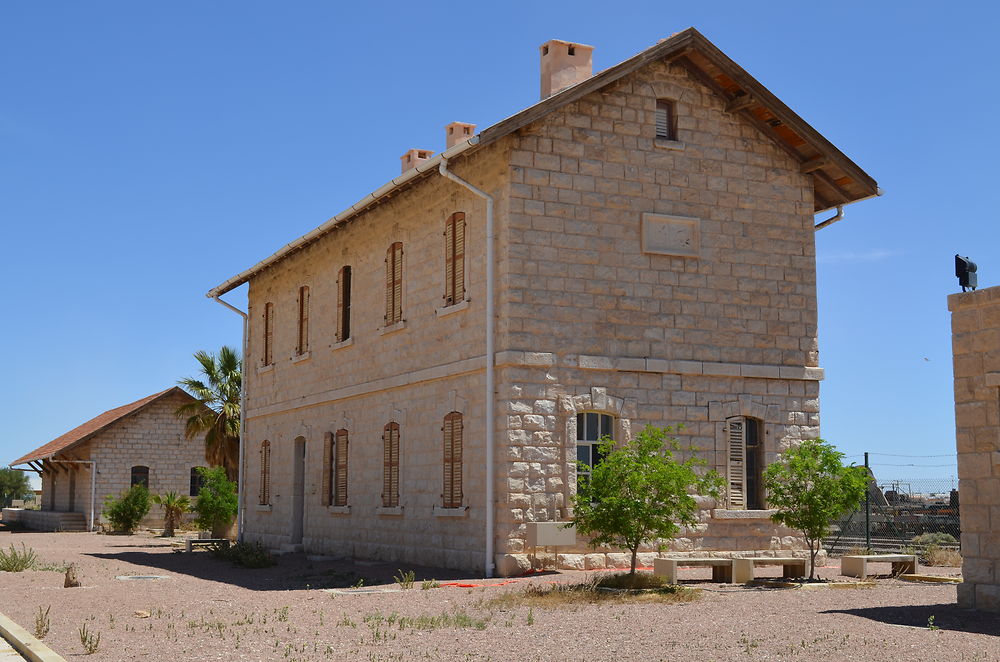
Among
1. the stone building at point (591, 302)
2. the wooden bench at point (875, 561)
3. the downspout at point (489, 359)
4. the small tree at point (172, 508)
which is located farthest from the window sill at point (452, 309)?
the small tree at point (172, 508)

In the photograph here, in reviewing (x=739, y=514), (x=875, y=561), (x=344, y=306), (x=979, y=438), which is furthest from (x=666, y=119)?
(x=979, y=438)

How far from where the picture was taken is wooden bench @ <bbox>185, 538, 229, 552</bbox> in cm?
2203

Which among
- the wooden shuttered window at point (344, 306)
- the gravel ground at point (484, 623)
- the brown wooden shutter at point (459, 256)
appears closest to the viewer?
the gravel ground at point (484, 623)

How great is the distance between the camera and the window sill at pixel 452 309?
1659 cm

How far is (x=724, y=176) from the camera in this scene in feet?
57.4

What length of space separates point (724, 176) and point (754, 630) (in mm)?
9131

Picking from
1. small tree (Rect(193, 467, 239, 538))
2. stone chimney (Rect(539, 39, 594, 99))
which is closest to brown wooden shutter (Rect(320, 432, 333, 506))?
small tree (Rect(193, 467, 239, 538))

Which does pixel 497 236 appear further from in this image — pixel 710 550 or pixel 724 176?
pixel 710 550

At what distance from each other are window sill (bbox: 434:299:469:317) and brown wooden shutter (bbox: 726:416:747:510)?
420 cm

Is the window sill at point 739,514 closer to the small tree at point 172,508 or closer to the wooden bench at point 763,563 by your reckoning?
the wooden bench at point 763,563

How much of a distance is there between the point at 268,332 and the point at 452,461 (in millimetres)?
10104

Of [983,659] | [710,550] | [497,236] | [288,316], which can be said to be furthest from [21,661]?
[288,316]

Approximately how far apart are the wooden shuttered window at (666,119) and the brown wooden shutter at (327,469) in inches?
337

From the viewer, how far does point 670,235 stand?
55.4 ft
